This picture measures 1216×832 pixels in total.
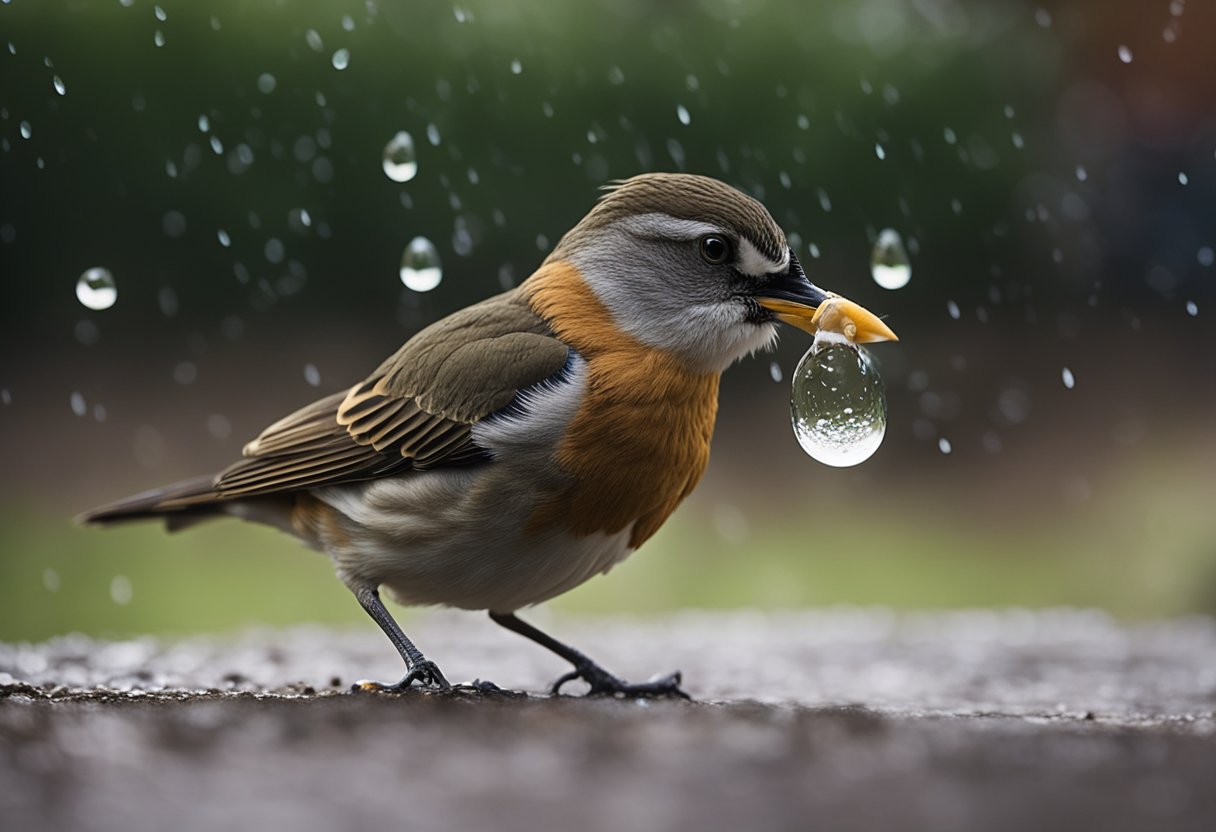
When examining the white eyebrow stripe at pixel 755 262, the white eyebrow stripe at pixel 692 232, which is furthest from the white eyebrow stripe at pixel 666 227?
the white eyebrow stripe at pixel 755 262

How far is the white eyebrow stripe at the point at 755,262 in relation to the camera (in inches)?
169

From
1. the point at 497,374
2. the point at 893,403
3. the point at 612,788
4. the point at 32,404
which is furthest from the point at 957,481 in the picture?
the point at 612,788

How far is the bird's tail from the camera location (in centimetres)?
487

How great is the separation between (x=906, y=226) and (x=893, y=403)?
189 centimetres

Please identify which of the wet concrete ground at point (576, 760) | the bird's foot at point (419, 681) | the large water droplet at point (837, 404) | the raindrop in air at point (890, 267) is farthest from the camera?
the raindrop in air at point (890, 267)

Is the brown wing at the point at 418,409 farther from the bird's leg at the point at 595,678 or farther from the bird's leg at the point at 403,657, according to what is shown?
the bird's leg at the point at 595,678

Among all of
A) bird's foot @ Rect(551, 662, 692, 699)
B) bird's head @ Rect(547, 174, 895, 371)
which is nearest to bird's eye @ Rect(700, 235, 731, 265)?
bird's head @ Rect(547, 174, 895, 371)

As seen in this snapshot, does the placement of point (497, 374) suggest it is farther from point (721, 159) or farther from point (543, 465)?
point (721, 159)

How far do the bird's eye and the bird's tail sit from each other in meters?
1.91

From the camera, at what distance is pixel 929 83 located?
470 inches

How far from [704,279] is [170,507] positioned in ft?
6.84

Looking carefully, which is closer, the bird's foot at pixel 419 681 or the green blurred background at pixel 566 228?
the bird's foot at pixel 419 681

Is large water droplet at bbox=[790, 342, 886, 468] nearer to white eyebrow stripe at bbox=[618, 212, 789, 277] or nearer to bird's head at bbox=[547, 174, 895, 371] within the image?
bird's head at bbox=[547, 174, 895, 371]

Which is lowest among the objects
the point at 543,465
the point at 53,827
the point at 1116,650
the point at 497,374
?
the point at 53,827
